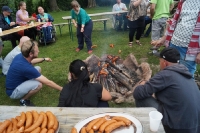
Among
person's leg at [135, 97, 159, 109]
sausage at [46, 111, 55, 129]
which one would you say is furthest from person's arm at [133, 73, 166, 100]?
sausage at [46, 111, 55, 129]

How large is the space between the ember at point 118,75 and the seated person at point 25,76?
1.25m

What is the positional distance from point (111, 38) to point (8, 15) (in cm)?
451

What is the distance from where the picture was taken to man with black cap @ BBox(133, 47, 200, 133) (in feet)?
7.97

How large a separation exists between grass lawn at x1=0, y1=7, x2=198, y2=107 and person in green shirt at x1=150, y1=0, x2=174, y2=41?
3.08ft

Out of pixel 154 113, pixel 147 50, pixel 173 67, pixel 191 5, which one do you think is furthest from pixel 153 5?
pixel 154 113

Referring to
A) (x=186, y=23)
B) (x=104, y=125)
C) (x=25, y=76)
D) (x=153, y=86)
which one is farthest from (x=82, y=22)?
(x=104, y=125)

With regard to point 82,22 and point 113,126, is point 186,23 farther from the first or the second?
point 82,22

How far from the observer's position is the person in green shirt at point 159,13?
19.7 ft

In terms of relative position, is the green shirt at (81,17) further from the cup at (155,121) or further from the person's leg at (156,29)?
the cup at (155,121)

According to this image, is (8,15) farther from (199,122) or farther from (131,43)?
(199,122)

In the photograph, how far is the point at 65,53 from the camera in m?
7.66

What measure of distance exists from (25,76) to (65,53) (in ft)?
12.5

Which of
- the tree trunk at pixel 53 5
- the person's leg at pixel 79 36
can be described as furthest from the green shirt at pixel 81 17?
the tree trunk at pixel 53 5

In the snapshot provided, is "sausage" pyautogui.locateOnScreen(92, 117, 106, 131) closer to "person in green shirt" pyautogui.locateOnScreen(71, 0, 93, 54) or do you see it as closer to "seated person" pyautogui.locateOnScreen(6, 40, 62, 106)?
"seated person" pyautogui.locateOnScreen(6, 40, 62, 106)
